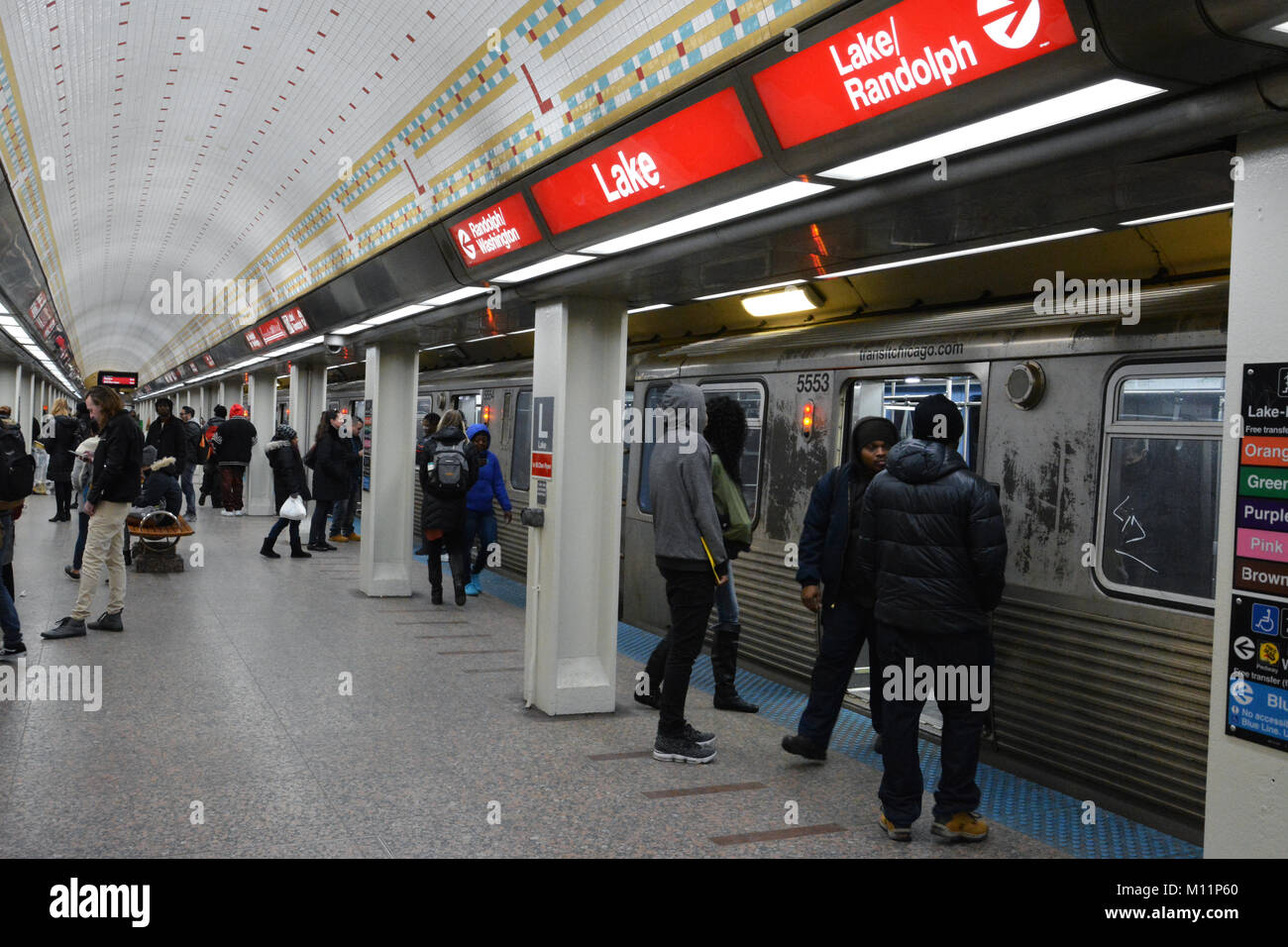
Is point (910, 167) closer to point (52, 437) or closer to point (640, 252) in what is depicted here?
point (640, 252)

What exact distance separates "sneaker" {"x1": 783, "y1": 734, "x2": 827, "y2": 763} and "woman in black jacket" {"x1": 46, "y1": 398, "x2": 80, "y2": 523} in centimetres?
1122

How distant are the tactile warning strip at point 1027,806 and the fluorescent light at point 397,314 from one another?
12.5 feet

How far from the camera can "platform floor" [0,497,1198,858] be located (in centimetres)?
395

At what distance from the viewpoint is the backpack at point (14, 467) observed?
6273 mm

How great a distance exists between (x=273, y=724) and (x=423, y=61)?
4.05 meters

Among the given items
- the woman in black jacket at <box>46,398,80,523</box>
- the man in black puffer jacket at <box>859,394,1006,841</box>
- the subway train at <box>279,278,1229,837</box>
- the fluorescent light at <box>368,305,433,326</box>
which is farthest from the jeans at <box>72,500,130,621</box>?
the woman in black jacket at <box>46,398,80,523</box>

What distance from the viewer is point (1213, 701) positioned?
2.66 meters

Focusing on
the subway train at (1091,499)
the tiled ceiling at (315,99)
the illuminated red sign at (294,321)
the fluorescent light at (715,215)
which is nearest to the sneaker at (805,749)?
the subway train at (1091,499)

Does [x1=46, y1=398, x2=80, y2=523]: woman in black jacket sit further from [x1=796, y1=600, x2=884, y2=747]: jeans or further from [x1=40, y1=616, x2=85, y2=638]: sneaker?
[x1=796, y1=600, x2=884, y2=747]: jeans

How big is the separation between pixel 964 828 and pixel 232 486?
1536 centimetres

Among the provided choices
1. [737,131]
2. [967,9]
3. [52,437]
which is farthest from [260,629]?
[52,437]

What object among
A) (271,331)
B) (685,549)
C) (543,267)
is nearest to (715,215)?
(685,549)

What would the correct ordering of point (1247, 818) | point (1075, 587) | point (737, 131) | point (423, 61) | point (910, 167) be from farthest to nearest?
point (423, 61) < point (1075, 587) < point (737, 131) < point (910, 167) < point (1247, 818)

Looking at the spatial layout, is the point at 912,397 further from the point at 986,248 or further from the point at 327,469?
the point at 327,469
